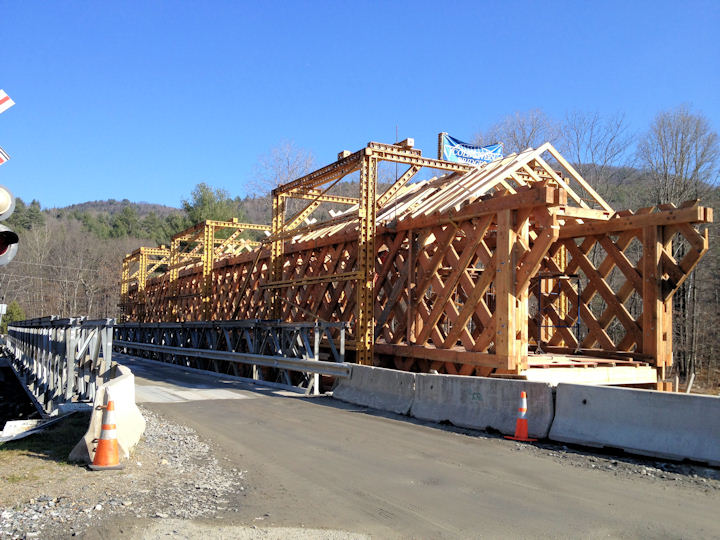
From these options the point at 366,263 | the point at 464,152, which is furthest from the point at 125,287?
the point at 366,263

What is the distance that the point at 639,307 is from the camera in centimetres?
3397

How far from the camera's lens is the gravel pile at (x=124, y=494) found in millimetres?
5219

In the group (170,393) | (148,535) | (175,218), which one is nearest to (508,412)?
(148,535)

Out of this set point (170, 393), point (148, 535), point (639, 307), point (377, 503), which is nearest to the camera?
point (148, 535)

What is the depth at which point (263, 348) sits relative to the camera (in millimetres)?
17547

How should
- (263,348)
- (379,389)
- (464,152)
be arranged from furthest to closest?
1. (464,152)
2. (263,348)
3. (379,389)

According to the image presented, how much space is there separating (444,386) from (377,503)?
5.13 meters

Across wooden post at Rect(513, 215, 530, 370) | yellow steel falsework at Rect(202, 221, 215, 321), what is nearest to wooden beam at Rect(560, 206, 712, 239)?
wooden post at Rect(513, 215, 530, 370)

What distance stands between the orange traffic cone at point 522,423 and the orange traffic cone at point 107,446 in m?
5.38

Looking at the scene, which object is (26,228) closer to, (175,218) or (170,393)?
(175,218)

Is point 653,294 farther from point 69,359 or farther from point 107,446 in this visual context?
point 69,359

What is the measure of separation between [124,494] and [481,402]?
5.84m

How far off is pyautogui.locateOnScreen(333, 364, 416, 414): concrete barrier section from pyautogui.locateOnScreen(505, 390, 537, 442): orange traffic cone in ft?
8.82

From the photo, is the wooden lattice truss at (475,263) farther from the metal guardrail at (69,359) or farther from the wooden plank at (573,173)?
the metal guardrail at (69,359)
